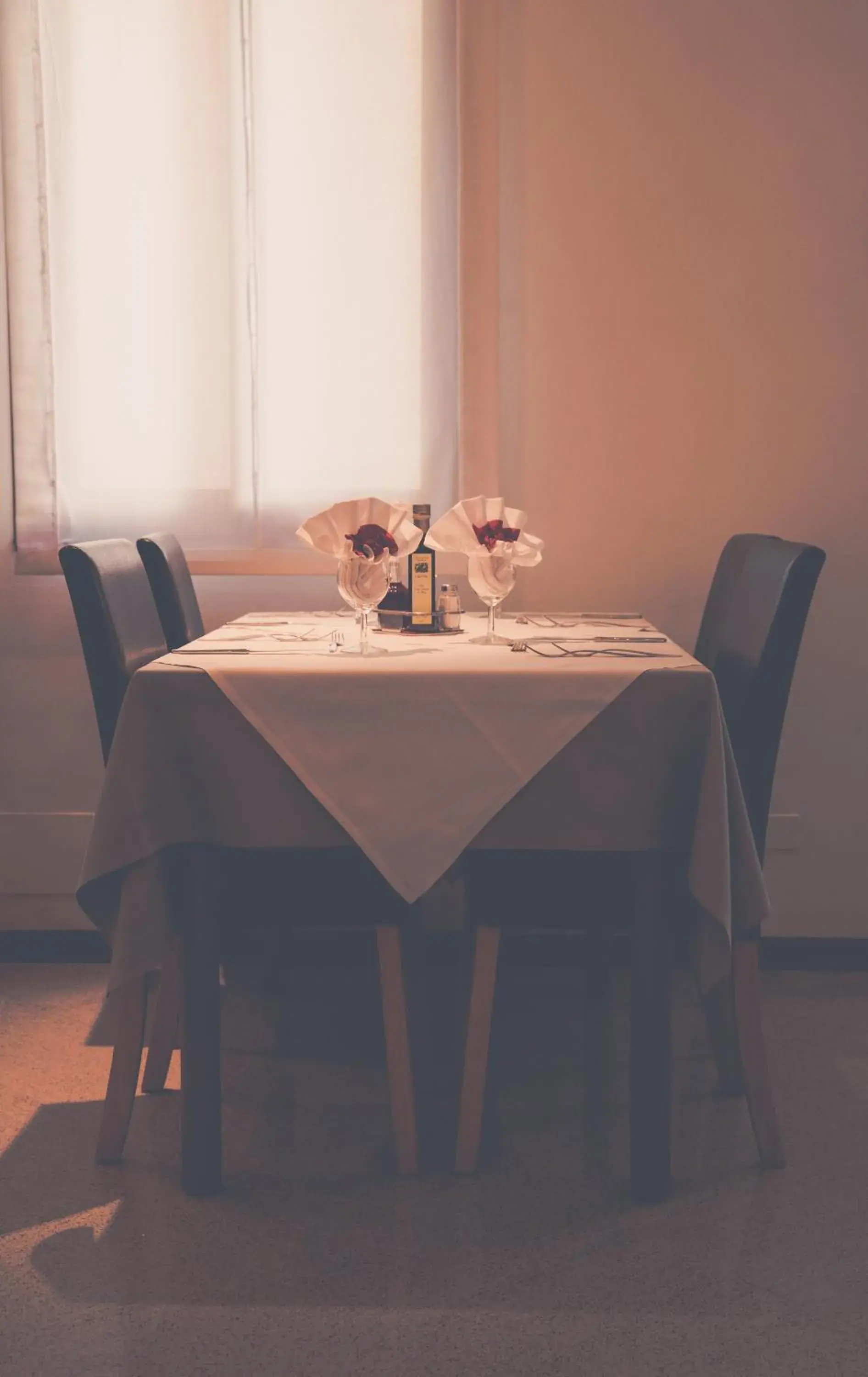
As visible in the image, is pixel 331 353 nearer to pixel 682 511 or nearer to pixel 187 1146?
pixel 682 511

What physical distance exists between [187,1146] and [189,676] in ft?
2.29

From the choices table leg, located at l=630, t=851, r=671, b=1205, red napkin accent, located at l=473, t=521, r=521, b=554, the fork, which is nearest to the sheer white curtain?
red napkin accent, located at l=473, t=521, r=521, b=554

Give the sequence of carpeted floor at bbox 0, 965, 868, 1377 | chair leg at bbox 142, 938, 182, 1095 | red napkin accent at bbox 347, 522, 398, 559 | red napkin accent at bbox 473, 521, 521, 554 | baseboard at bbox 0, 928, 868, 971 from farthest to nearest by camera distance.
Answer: baseboard at bbox 0, 928, 868, 971, red napkin accent at bbox 473, 521, 521, 554, chair leg at bbox 142, 938, 182, 1095, red napkin accent at bbox 347, 522, 398, 559, carpeted floor at bbox 0, 965, 868, 1377

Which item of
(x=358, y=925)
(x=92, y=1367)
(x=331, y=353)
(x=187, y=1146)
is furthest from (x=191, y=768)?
(x=331, y=353)

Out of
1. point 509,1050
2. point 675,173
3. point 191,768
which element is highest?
point 675,173

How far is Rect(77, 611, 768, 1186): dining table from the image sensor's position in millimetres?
1862

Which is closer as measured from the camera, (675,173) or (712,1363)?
(712,1363)

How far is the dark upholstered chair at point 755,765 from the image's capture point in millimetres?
1972

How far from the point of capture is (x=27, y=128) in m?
2.94

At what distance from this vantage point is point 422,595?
2.49m

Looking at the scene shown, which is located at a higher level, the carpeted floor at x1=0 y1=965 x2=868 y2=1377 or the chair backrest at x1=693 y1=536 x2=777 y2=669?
the chair backrest at x1=693 y1=536 x2=777 y2=669

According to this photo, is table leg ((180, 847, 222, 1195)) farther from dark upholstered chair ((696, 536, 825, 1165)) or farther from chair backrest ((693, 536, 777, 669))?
chair backrest ((693, 536, 777, 669))

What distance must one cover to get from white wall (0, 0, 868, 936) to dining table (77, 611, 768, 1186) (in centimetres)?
117

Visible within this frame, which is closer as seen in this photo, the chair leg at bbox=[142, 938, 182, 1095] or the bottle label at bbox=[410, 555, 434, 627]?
the chair leg at bbox=[142, 938, 182, 1095]
